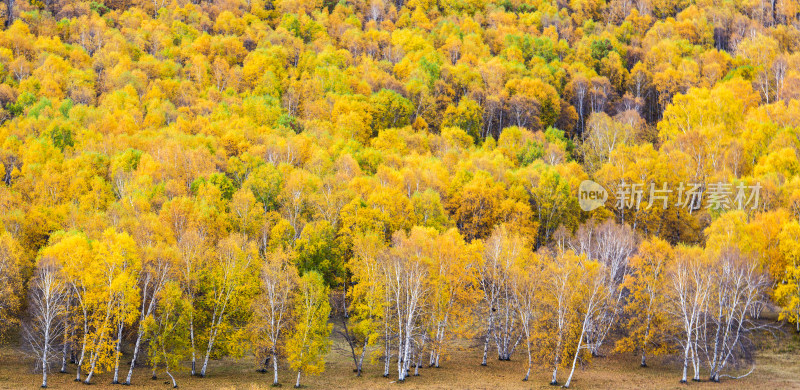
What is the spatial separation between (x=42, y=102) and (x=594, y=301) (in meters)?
105

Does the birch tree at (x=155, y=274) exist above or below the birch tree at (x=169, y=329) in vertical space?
above

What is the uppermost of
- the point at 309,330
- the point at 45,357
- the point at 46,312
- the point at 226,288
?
the point at 226,288

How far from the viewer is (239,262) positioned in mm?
57406

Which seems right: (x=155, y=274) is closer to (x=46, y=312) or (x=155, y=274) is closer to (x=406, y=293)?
(x=46, y=312)

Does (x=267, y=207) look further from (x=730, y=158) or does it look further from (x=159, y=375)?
(x=730, y=158)

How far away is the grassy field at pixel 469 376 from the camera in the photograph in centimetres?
5144

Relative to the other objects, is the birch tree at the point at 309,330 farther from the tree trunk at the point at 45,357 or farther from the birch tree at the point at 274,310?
the tree trunk at the point at 45,357

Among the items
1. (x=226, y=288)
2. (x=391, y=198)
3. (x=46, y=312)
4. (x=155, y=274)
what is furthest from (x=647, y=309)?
(x=46, y=312)

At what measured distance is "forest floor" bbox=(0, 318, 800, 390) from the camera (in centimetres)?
5147

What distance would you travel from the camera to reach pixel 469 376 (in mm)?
55188
